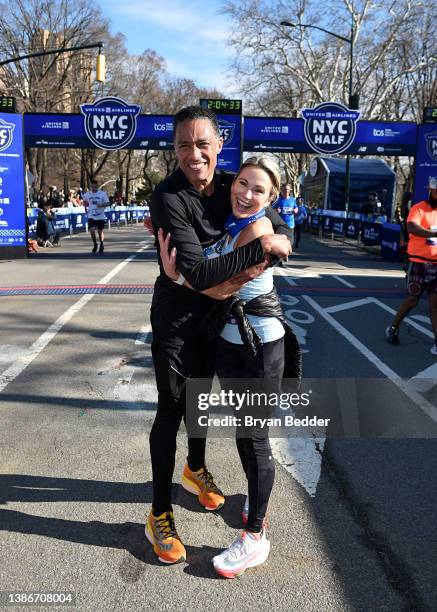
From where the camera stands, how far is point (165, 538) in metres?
2.59

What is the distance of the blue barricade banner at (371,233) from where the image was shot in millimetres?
19969

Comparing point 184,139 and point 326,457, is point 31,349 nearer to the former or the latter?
point 326,457

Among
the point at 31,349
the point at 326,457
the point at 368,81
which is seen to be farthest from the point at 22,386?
the point at 368,81

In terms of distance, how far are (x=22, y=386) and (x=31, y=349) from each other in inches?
49.3

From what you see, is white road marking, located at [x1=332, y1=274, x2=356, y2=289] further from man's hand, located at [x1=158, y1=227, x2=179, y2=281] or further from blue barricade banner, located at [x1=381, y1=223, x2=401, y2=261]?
man's hand, located at [x1=158, y1=227, x2=179, y2=281]

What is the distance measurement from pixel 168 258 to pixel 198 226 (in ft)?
0.68

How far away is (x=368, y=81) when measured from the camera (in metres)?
39.8

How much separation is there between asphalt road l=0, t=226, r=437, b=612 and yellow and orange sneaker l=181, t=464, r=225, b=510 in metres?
0.06

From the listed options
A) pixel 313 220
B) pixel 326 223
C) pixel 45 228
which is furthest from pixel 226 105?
pixel 313 220

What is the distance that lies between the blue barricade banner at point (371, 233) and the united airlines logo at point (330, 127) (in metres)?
3.94

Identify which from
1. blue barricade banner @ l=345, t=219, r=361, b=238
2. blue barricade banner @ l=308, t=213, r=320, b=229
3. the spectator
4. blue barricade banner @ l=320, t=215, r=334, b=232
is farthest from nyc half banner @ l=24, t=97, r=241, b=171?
blue barricade banner @ l=308, t=213, r=320, b=229

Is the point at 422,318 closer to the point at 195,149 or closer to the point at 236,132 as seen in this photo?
the point at 195,149

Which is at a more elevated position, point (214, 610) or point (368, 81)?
point (368, 81)

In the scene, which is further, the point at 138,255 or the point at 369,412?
the point at 138,255
